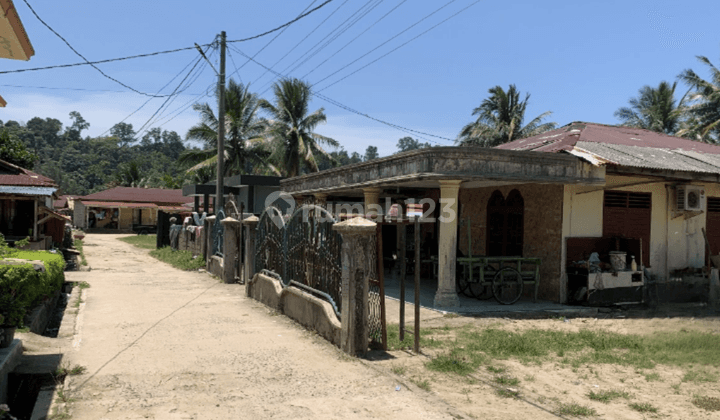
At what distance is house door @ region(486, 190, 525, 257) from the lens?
12.8 metres

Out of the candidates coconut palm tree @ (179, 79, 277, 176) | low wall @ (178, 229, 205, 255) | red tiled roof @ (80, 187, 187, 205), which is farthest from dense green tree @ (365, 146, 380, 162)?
low wall @ (178, 229, 205, 255)

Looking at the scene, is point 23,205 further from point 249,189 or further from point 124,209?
point 124,209

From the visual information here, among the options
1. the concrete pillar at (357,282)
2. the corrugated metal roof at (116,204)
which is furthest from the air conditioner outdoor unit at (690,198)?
the corrugated metal roof at (116,204)

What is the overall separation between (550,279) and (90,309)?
29.8 ft

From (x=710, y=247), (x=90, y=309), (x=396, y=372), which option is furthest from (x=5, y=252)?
(x=710, y=247)

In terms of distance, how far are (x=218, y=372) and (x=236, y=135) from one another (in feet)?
92.3

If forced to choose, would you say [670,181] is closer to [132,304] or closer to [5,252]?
[132,304]

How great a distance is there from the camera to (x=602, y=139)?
1327cm

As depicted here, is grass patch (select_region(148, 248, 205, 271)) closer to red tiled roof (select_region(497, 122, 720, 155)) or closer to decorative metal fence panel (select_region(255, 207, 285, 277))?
decorative metal fence panel (select_region(255, 207, 285, 277))

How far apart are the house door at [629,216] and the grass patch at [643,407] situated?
7608 mm

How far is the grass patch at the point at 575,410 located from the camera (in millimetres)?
5016

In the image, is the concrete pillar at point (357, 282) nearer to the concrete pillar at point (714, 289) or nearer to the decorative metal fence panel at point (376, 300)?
the decorative metal fence panel at point (376, 300)

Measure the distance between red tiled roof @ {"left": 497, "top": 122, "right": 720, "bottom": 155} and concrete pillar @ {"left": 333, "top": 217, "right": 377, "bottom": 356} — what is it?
6499 mm

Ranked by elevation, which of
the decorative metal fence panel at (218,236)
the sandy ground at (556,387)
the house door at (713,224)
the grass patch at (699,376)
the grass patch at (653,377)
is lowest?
the sandy ground at (556,387)
